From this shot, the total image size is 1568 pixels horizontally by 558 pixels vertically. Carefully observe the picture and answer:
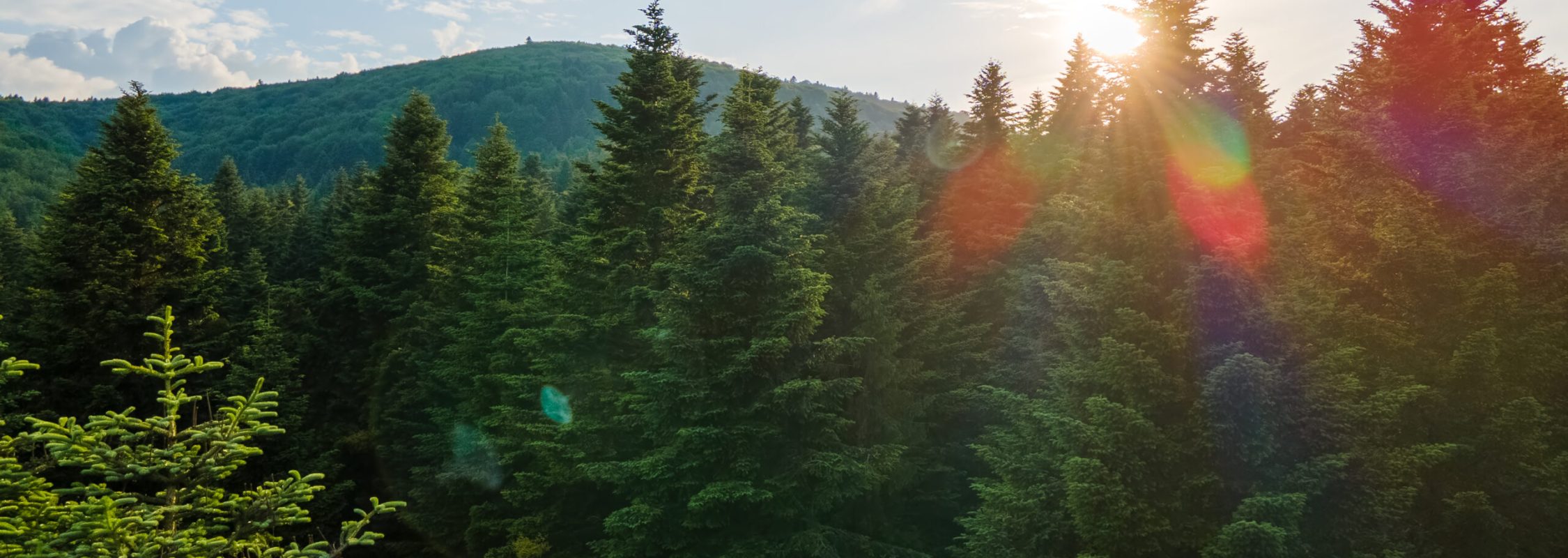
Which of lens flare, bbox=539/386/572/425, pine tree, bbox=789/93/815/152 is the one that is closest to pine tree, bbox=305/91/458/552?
lens flare, bbox=539/386/572/425

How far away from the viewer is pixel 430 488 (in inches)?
875

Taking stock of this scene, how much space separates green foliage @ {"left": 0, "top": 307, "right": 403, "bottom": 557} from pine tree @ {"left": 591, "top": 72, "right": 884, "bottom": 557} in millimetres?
8517

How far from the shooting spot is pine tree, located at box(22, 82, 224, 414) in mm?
19625

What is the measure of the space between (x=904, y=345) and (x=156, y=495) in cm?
1680

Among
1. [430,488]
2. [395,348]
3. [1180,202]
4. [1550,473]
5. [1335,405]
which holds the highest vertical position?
[1180,202]

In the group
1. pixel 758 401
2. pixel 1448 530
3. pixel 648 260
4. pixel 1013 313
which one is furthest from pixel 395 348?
pixel 1448 530

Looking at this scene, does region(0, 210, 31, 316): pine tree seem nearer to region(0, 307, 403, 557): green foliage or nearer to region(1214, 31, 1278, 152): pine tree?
region(0, 307, 403, 557): green foliage

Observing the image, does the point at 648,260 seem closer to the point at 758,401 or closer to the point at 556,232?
the point at 758,401

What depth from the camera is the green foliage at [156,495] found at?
17.1ft

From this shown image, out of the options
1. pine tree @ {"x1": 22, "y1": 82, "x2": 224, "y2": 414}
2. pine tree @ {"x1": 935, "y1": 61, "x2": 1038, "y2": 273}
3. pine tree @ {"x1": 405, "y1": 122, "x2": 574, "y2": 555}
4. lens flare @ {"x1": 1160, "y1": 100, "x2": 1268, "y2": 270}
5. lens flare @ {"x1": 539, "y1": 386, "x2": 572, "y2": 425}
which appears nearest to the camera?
lens flare @ {"x1": 1160, "y1": 100, "x2": 1268, "y2": 270}

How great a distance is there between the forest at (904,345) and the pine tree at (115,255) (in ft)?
0.32

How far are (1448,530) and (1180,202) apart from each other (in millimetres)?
7373

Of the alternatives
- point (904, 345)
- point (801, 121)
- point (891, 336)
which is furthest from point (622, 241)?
point (801, 121)

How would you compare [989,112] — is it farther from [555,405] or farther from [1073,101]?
[555,405]
